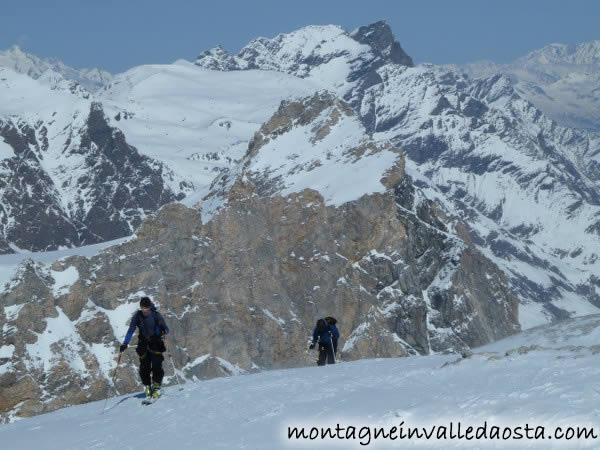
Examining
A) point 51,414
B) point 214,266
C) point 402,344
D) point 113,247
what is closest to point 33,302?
point 113,247

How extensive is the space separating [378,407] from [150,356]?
9.53m

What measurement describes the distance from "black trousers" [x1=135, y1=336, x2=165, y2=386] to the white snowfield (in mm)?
1025

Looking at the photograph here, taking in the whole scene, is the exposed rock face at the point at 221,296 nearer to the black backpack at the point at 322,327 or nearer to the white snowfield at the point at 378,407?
the black backpack at the point at 322,327

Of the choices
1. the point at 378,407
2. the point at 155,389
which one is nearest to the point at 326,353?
the point at 155,389

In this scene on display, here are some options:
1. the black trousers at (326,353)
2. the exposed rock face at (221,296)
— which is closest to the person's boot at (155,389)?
the black trousers at (326,353)

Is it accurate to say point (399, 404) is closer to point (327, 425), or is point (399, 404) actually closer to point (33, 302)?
point (327, 425)

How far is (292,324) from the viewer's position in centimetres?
17562

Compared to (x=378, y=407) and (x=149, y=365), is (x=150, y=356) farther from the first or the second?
(x=378, y=407)

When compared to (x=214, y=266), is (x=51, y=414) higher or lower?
lower

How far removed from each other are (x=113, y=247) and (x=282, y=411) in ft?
487

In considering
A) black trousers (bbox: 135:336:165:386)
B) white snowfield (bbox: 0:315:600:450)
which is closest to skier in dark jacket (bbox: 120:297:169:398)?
black trousers (bbox: 135:336:165:386)

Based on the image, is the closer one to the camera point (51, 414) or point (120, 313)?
point (51, 414)

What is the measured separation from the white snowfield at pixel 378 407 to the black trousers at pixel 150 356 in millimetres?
1025

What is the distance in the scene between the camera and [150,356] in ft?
117
